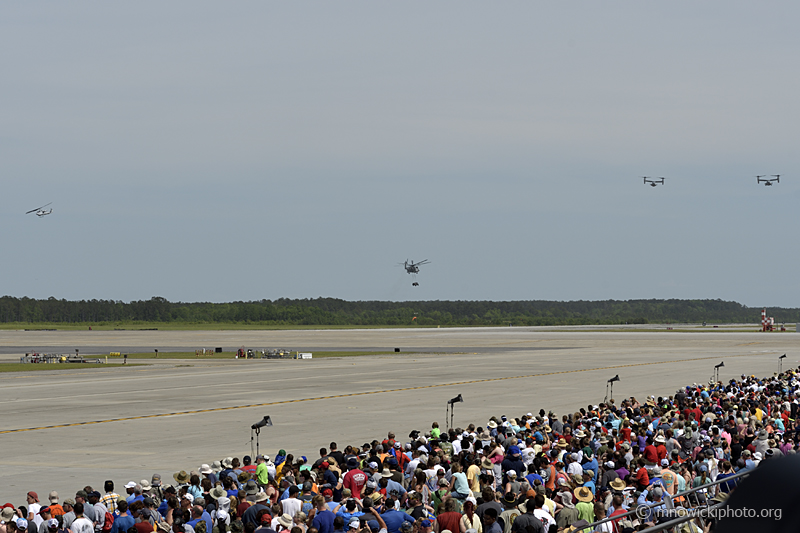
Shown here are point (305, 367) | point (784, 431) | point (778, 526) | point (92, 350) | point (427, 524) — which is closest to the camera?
point (778, 526)

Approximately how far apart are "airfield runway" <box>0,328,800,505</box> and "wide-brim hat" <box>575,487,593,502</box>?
12.1 metres

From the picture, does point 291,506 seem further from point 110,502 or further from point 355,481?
point 110,502

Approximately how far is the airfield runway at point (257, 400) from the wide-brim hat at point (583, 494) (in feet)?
39.8

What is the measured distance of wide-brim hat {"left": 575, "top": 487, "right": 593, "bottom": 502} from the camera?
47.5ft

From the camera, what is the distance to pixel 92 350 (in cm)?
9244

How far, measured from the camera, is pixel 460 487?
1561 centimetres

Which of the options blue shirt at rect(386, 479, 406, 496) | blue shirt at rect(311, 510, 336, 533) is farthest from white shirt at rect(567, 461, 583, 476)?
blue shirt at rect(311, 510, 336, 533)

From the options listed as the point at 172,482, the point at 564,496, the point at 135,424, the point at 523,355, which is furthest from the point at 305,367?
the point at 564,496

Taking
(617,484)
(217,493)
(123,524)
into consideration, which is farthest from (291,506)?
(617,484)

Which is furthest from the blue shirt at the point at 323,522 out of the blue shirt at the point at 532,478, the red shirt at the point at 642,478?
the red shirt at the point at 642,478

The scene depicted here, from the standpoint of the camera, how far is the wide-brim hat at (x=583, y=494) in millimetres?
14492

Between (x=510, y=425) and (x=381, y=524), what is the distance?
1080cm

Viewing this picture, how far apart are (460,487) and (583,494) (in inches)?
92.1

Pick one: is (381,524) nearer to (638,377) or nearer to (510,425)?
(510,425)
